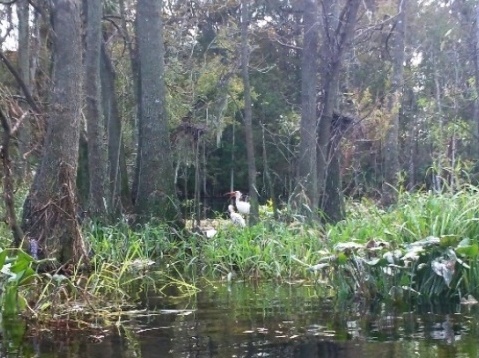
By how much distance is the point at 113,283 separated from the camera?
599 centimetres

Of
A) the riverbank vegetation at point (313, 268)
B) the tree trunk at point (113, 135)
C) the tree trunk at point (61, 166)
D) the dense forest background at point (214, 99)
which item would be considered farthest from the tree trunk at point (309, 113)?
the tree trunk at point (61, 166)

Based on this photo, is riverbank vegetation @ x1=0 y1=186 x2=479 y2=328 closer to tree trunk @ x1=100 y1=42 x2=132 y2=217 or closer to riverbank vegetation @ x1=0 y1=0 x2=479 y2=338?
riverbank vegetation @ x1=0 y1=0 x2=479 y2=338

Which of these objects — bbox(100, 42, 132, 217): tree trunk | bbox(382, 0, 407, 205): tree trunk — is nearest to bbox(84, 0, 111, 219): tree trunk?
bbox(100, 42, 132, 217): tree trunk

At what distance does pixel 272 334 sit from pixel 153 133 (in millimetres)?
7380

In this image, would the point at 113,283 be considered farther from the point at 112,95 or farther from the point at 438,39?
the point at 438,39

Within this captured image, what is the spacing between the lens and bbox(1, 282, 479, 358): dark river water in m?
3.72

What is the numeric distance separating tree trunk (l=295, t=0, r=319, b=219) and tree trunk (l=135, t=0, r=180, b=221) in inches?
86.6

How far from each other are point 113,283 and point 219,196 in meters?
29.8

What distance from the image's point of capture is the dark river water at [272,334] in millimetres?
3721

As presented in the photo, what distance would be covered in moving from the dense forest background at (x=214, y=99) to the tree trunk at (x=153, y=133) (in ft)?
0.07

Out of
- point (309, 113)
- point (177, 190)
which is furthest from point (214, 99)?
point (309, 113)

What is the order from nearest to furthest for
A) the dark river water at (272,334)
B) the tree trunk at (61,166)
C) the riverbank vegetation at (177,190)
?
1. the dark river water at (272,334)
2. the riverbank vegetation at (177,190)
3. the tree trunk at (61,166)

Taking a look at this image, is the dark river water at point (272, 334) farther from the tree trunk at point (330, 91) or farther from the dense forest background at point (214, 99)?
the tree trunk at point (330, 91)

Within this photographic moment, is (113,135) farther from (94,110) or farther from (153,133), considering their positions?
(153,133)
